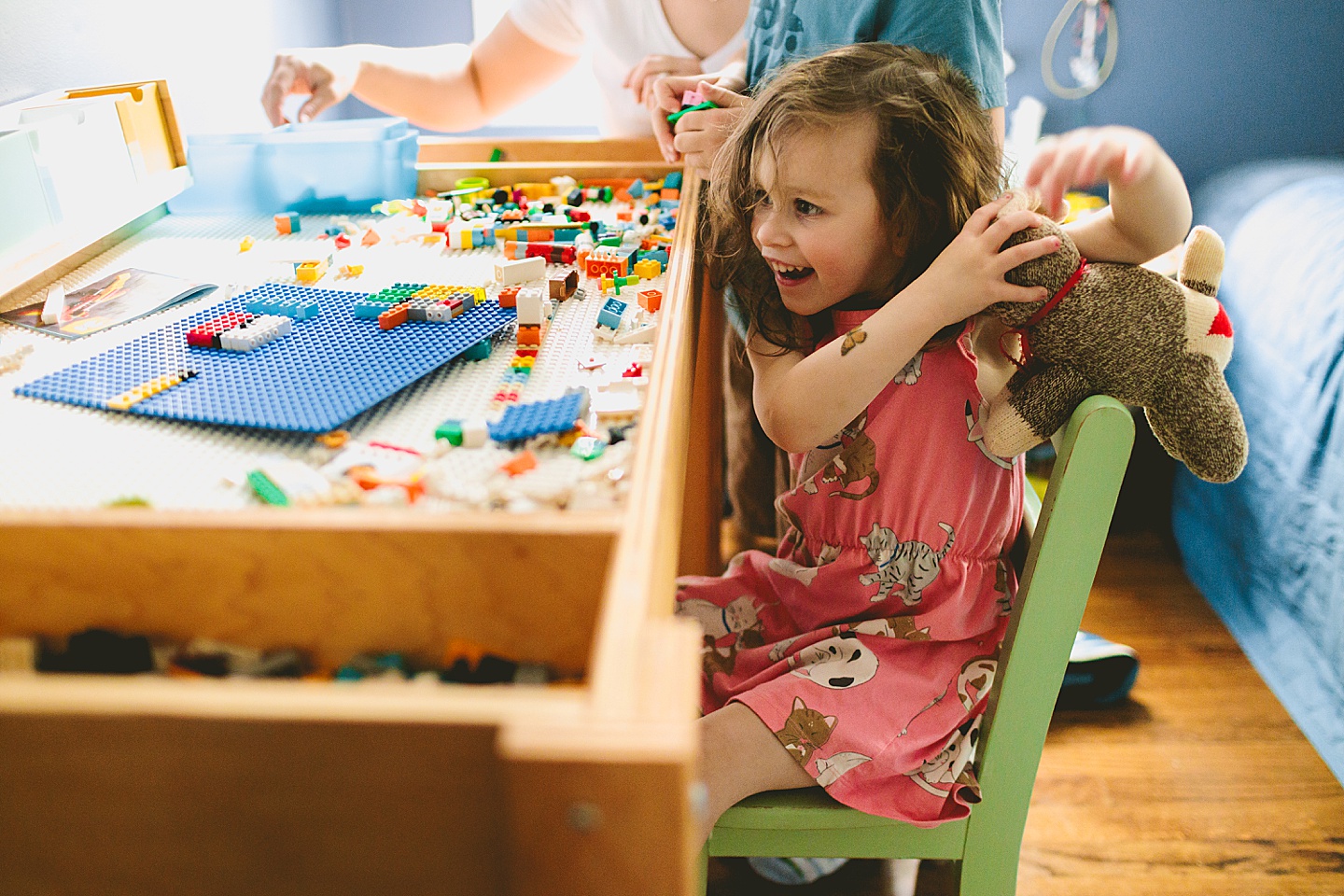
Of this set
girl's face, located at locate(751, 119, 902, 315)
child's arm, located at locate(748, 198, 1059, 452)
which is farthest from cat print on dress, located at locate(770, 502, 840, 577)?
girl's face, located at locate(751, 119, 902, 315)

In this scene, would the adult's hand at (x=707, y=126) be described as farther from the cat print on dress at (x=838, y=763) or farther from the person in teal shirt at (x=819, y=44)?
the cat print on dress at (x=838, y=763)

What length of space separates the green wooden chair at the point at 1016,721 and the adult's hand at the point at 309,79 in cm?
104

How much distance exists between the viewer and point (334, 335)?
784 millimetres

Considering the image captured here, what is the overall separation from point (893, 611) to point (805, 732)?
15 cm

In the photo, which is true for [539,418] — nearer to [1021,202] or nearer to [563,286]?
[563,286]

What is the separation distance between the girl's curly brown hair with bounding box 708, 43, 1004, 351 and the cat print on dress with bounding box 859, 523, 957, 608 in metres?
0.20

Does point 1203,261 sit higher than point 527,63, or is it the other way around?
point 527,63

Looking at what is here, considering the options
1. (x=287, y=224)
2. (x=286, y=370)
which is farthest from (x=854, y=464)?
(x=287, y=224)

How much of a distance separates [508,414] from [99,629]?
0.90 ft

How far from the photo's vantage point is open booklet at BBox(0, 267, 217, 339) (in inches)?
32.5

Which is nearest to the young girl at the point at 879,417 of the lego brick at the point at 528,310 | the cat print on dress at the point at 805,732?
the cat print on dress at the point at 805,732

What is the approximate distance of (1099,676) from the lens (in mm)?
1386

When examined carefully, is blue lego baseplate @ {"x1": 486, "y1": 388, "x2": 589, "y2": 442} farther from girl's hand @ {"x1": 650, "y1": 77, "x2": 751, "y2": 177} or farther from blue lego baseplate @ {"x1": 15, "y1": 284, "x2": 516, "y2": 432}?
girl's hand @ {"x1": 650, "y1": 77, "x2": 751, "y2": 177}

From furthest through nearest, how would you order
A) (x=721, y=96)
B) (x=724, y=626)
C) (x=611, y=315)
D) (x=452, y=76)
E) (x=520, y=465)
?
(x=452, y=76) → (x=721, y=96) → (x=724, y=626) → (x=611, y=315) → (x=520, y=465)
